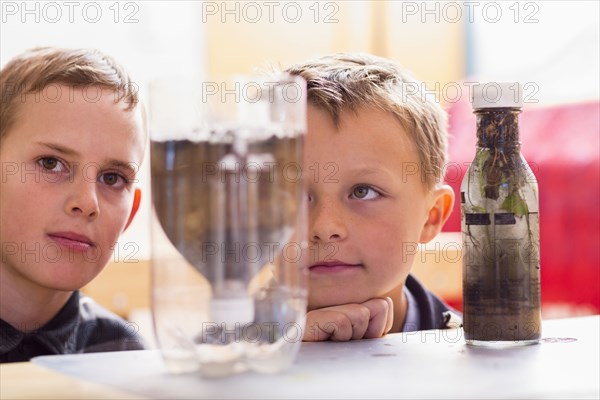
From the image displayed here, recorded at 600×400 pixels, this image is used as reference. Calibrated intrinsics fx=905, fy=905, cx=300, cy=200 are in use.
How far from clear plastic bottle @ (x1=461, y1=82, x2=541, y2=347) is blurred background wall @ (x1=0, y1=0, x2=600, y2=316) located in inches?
68.4

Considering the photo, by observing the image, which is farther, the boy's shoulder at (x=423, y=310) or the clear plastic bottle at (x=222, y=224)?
the boy's shoulder at (x=423, y=310)

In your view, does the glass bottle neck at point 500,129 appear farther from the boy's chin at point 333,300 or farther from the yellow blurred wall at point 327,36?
the yellow blurred wall at point 327,36

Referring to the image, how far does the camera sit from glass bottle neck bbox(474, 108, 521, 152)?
898mm

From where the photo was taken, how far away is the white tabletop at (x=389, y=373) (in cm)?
66

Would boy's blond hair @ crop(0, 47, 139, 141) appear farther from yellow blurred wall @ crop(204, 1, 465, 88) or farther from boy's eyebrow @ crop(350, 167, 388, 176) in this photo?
yellow blurred wall @ crop(204, 1, 465, 88)

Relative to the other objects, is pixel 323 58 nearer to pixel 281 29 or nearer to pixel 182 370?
pixel 182 370

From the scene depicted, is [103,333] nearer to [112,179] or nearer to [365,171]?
[112,179]

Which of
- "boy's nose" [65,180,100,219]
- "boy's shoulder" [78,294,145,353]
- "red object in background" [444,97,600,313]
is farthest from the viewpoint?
"red object in background" [444,97,600,313]

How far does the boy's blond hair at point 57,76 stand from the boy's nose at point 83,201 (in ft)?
0.60

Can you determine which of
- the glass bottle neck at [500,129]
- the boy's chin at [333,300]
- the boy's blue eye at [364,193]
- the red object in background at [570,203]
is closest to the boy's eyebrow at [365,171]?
the boy's blue eye at [364,193]

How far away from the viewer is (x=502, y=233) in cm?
90

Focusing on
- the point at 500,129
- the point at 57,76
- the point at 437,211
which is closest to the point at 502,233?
the point at 500,129

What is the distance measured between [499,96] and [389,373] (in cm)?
31

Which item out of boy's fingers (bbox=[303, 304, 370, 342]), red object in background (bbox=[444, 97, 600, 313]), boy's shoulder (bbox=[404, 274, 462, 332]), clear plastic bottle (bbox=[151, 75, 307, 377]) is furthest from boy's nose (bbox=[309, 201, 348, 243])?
red object in background (bbox=[444, 97, 600, 313])
